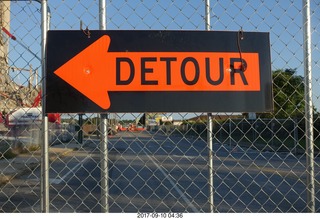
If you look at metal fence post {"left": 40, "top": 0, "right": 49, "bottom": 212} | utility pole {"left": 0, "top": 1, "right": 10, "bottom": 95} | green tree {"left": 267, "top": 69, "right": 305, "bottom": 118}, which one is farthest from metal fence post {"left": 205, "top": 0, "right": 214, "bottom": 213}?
utility pole {"left": 0, "top": 1, "right": 10, "bottom": 95}

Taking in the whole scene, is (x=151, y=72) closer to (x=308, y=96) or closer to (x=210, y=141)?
(x=210, y=141)

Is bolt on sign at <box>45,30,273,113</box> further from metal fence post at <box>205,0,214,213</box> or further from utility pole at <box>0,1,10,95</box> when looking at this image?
utility pole at <box>0,1,10,95</box>

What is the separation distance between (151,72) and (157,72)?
44 mm

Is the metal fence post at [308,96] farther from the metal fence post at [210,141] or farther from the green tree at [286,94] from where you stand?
the metal fence post at [210,141]

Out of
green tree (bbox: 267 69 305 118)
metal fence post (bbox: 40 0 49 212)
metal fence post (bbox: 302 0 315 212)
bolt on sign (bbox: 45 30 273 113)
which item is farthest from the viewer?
green tree (bbox: 267 69 305 118)

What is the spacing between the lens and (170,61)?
3.04 m

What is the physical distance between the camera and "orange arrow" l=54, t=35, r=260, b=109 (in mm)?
2971

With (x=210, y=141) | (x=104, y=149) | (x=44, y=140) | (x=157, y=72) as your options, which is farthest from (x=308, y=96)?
(x=44, y=140)

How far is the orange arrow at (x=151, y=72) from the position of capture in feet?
9.75

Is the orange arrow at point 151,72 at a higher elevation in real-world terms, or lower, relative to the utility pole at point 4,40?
lower

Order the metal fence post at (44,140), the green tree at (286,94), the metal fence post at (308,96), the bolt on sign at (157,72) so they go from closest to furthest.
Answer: the metal fence post at (44,140) → the bolt on sign at (157,72) → the metal fence post at (308,96) → the green tree at (286,94)

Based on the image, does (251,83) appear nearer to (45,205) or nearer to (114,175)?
(45,205)

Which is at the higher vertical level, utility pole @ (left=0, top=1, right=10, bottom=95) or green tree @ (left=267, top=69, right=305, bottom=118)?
utility pole @ (left=0, top=1, right=10, bottom=95)

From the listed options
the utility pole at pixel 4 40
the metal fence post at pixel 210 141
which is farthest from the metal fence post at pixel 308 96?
the utility pole at pixel 4 40
